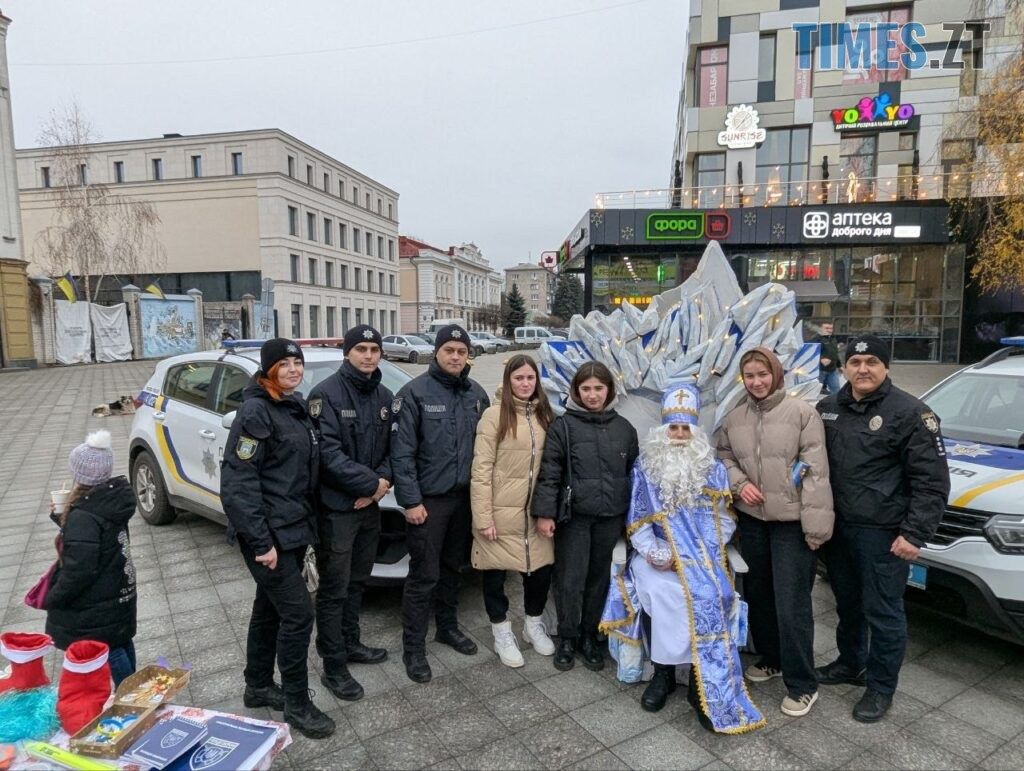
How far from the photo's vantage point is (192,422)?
4.90 meters

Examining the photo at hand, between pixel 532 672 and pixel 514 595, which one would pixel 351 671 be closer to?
pixel 532 672

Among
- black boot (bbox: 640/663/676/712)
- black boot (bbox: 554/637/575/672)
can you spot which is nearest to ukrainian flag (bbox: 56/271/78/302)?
black boot (bbox: 554/637/575/672)

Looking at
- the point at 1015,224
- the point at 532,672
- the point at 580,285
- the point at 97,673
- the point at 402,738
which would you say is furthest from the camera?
the point at 580,285

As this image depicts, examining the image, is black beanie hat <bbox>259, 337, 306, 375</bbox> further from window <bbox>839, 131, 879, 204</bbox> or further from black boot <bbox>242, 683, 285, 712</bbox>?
window <bbox>839, 131, 879, 204</bbox>

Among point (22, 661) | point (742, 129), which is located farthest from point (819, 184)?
point (22, 661)

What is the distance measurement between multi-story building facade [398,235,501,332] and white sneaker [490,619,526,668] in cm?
6268

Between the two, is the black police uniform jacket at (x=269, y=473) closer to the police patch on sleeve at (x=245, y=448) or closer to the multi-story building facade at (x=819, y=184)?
the police patch on sleeve at (x=245, y=448)

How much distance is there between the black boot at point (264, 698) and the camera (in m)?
2.96

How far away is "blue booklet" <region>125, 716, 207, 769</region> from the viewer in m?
2.19

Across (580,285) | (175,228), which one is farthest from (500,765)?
(580,285)

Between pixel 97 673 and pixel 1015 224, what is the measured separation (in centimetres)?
1482

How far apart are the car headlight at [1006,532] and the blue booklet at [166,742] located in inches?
142

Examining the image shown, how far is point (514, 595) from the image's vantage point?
4.33m

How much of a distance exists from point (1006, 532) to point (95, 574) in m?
4.12
